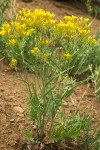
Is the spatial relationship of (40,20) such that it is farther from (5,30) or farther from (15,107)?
(15,107)

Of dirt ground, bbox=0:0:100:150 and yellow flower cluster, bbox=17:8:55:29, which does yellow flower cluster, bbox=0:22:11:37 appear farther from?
dirt ground, bbox=0:0:100:150

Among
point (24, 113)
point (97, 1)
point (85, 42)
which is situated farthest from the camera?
point (97, 1)

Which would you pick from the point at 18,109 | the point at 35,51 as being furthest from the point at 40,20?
the point at 18,109

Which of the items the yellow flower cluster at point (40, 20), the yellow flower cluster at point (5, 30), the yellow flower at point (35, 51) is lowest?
the yellow flower at point (35, 51)

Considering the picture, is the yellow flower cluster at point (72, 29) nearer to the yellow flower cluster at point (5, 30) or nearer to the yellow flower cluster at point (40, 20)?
the yellow flower cluster at point (40, 20)

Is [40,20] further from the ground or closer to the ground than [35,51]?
further from the ground

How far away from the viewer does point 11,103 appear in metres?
2.28

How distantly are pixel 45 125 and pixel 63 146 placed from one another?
0.16m

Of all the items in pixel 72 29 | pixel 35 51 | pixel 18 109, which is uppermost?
pixel 72 29

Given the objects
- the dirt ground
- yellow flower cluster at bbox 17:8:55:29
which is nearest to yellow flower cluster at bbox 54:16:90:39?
yellow flower cluster at bbox 17:8:55:29

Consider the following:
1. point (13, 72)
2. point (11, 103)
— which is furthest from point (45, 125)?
point (13, 72)

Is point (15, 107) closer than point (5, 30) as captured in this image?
No

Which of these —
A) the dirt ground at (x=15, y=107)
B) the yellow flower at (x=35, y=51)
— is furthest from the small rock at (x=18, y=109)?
the yellow flower at (x=35, y=51)

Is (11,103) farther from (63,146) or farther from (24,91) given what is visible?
(63,146)
